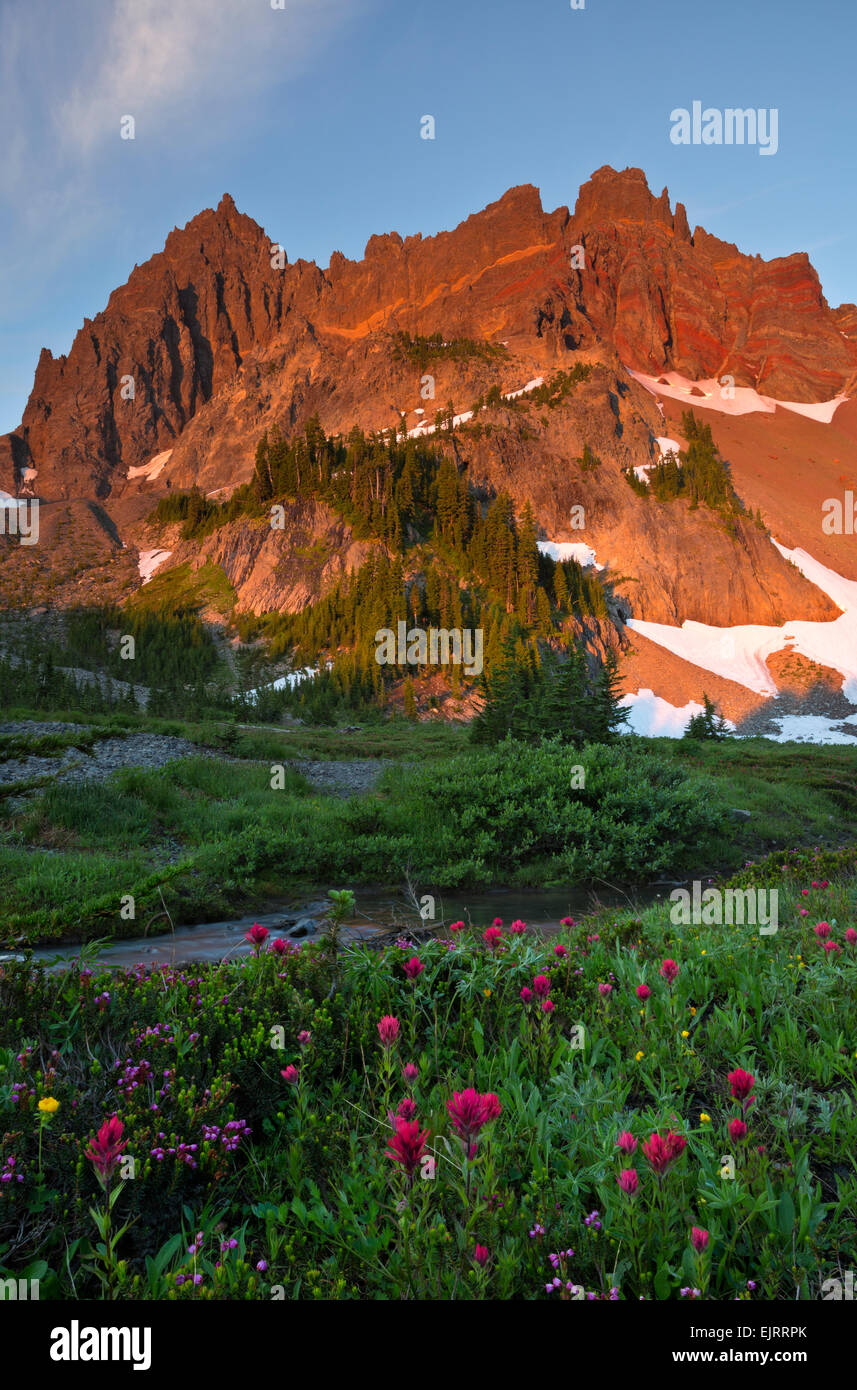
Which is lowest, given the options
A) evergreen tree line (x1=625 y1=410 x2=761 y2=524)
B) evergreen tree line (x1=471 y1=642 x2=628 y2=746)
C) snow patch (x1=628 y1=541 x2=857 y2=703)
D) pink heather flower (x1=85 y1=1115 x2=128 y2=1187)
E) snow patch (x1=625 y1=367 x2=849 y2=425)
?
pink heather flower (x1=85 y1=1115 x2=128 y2=1187)

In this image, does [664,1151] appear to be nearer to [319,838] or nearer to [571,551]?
[319,838]

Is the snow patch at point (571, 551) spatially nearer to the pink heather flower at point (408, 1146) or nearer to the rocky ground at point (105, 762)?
the rocky ground at point (105, 762)

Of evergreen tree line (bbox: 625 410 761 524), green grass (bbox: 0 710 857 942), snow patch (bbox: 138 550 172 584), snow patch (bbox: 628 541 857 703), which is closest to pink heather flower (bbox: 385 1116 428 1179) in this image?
green grass (bbox: 0 710 857 942)

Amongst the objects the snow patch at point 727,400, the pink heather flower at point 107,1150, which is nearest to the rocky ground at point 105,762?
the pink heather flower at point 107,1150

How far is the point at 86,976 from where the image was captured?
437 centimetres

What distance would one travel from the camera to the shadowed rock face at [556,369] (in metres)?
103

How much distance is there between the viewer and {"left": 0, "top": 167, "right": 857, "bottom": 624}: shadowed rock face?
102562mm

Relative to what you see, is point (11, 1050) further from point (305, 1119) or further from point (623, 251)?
point (623, 251)

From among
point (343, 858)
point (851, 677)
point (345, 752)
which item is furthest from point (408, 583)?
point (343, 858)

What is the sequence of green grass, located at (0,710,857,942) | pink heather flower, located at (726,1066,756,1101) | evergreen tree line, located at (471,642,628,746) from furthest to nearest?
evergreen tree line, located at (471,642,628,746) → green grass, located at (0,710,857,942) → pink heather flower, located at (726,1066,756,1101)

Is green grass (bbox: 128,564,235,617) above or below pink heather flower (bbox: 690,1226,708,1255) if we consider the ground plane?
above

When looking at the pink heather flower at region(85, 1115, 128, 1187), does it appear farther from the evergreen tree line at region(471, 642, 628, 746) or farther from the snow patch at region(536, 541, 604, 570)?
the snow patch at region(536, 541, 604, 570)

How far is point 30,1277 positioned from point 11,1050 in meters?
1.52

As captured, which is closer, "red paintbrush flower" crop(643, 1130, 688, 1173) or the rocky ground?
"red paintbrush flower" crop(643, 1130, 688, 1173)
